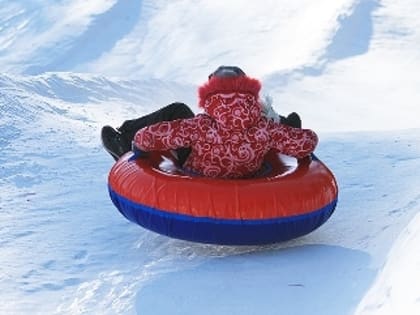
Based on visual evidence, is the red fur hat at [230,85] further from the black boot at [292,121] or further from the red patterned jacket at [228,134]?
the black boot at [292,121]

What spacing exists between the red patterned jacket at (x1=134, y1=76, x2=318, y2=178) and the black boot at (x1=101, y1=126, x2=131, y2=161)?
61cm

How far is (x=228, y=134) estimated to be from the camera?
3.38 m

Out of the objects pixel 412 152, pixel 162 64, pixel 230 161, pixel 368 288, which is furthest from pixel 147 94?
pixel 368 288

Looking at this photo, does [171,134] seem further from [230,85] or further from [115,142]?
[115,142]

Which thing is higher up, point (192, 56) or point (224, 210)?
point (224, 210)

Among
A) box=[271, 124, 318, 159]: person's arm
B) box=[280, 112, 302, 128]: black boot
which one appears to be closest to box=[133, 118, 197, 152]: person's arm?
box=[271, 124, 318, 159]: person's arm

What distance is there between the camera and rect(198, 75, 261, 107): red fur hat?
3.33 metres

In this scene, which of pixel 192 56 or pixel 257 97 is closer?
pixel 257 97

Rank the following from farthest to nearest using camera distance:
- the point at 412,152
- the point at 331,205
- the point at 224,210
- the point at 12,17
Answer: the point at 12,17 < the point at 412,152 < the point at 331,205 < the point at 224,210

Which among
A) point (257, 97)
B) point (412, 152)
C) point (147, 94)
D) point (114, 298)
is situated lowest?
point (147, 94)

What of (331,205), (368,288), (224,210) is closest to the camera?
(368,288)

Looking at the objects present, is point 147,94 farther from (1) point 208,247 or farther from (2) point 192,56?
(1) point 208,247

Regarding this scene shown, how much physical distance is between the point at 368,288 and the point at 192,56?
509 inches

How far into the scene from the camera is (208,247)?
3.44m
